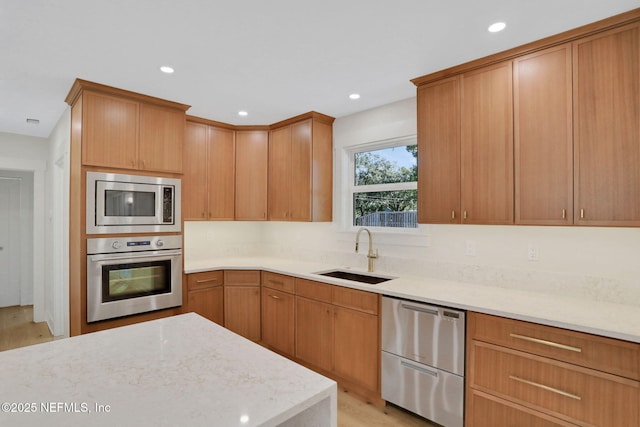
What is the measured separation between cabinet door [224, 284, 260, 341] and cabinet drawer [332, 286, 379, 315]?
1.09 meters

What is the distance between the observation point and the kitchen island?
0.81 metres

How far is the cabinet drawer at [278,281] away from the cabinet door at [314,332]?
0.50 ft

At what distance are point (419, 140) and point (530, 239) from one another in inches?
41.6

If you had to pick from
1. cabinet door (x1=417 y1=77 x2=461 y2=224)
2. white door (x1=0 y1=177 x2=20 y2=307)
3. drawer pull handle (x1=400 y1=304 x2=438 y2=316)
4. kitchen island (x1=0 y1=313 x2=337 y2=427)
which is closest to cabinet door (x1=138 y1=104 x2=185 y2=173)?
kitchen island (x1=0 y1=313 x2=337 y2=427)

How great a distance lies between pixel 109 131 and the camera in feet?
8.95

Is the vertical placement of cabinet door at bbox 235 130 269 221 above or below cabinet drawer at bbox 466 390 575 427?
above

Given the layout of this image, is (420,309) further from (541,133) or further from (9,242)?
(9,242)

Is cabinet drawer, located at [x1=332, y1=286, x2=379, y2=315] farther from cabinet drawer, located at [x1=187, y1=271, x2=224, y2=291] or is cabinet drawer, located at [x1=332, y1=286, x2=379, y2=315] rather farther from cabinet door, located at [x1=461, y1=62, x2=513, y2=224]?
cabinet drawer, located at [x1=187, y1=271, x2=224, y2=291]

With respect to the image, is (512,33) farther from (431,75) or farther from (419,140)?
(419,140)

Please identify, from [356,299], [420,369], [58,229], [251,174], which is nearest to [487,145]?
[356,299]

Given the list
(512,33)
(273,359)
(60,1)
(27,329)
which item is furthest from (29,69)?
(27,329)

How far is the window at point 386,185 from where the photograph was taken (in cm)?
312

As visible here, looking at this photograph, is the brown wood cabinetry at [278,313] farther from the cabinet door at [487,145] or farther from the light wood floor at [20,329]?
the light wood floor at [20,329]

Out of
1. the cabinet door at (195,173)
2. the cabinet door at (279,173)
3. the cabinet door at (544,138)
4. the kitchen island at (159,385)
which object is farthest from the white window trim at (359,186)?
the kitchen island at (159,385)
